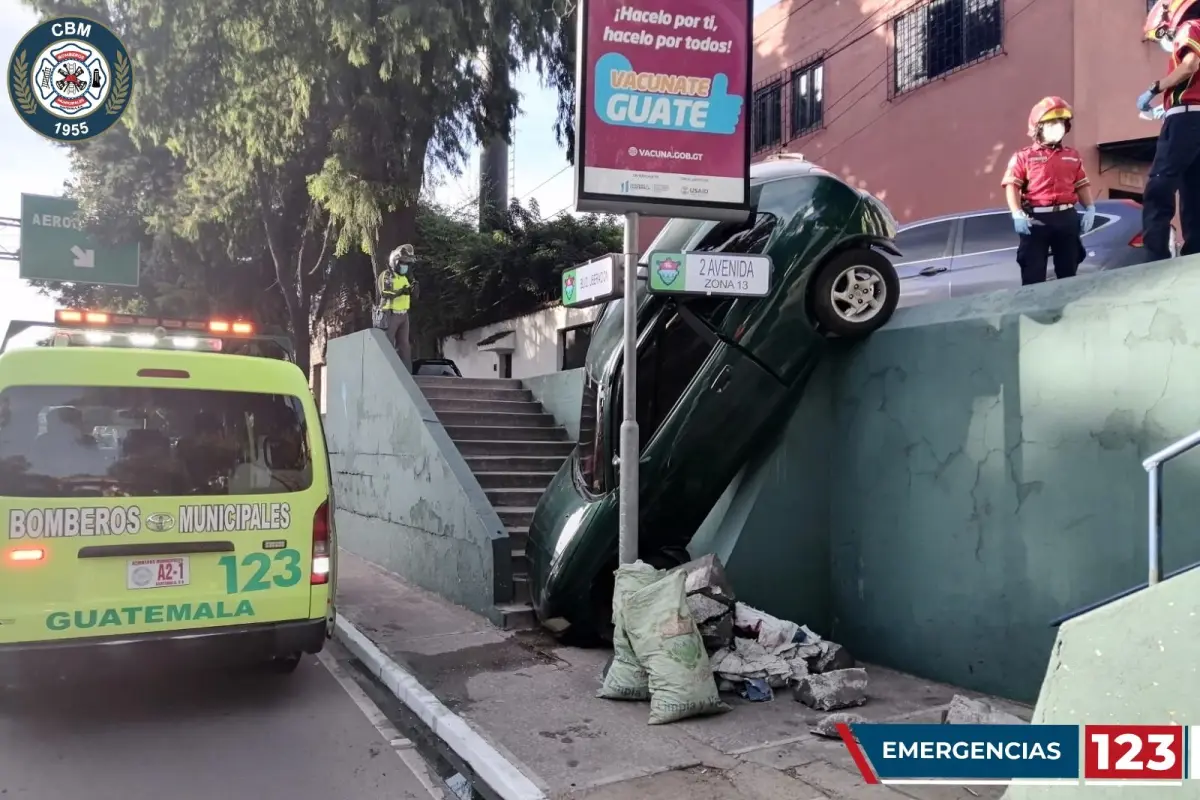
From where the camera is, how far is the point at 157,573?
4.95 m

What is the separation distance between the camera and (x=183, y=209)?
1872 cm

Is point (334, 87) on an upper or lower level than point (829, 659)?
upper

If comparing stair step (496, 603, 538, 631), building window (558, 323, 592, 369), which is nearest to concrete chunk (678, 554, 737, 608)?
stair step (496, 603, 538, 631)

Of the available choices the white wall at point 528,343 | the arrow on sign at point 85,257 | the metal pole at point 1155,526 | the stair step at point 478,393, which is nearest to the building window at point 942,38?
the white wall at point 528,343

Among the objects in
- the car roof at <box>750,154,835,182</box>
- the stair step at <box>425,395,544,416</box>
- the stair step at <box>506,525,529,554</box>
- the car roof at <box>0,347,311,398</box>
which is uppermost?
the car roof at <box>750,154,835,182</box>

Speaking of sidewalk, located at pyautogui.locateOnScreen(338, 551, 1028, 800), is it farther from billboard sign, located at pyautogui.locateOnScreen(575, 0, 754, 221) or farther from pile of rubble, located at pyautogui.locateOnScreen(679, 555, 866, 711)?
billboard sign, located at pyautogui.locateOnScreen(575, 0, 754, 221)

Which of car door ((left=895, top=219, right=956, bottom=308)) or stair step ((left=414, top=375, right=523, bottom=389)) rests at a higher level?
car door ((left=895, top=219, right=956, bottom=308))

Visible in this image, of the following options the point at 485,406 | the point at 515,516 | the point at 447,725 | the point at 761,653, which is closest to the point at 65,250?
the point at 485,406

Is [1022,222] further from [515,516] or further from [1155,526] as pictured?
[515,516]

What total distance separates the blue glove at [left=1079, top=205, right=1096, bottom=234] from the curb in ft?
18.8

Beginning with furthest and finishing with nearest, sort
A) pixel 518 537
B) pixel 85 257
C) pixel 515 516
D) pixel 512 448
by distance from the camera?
pixel 85 257 → pixel 512 448 → pixel 515 516 → pixel 518 537

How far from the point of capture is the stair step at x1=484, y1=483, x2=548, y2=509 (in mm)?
8867

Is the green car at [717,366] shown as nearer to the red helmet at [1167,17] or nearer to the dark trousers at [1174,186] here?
the dark trousers at [1174,186]

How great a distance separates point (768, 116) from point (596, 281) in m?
12.9
